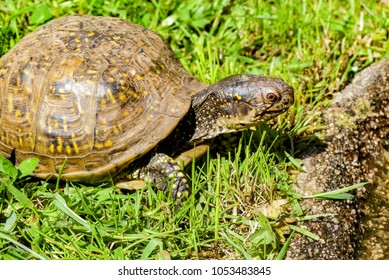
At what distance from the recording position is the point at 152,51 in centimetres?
375

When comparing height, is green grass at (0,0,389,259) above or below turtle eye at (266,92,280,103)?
below

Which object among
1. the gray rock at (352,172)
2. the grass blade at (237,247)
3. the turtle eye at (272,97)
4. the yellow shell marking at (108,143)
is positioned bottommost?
the gray rock at (352,172)

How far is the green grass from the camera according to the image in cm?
326

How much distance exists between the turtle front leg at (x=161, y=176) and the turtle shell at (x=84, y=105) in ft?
0.42

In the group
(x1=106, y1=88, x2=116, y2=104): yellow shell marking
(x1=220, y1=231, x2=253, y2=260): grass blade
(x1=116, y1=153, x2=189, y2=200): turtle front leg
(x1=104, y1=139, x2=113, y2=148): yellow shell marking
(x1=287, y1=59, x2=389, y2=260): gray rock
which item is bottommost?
(x1=287, y1=59, x2=389, y2=260): gray rock

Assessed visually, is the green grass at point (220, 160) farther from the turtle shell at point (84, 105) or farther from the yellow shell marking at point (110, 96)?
the yellow shell marking at point (110, 96)

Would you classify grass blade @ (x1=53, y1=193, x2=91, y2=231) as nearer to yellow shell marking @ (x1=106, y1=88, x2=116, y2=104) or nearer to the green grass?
the green grass

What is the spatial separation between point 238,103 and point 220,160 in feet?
1.27

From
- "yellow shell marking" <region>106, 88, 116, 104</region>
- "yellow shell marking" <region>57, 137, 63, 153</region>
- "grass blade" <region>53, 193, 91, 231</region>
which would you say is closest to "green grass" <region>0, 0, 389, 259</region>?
"grass blade" <region>53, 193, 91, 231</region>

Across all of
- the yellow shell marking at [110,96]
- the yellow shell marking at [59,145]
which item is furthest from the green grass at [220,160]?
the yellow shell marking at [110,96]

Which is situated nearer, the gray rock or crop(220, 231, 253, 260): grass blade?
crop(220, 231, 253, 260): grass blade

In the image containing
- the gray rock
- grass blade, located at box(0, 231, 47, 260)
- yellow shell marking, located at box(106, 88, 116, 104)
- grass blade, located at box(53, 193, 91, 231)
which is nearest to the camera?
grass blade, located at box(0, 231, 47, 260)

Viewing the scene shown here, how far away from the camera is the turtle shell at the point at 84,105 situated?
347cm
